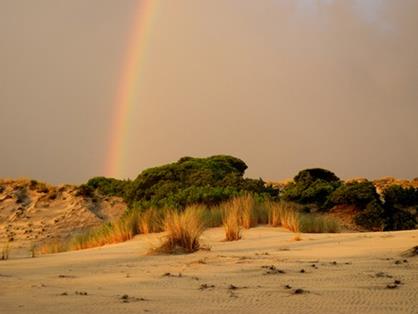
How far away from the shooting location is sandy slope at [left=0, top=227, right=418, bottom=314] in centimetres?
443

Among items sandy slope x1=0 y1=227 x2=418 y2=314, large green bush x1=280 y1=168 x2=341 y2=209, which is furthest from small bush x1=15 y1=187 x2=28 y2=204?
sandy slope x1=0 y1=227 x2=418 y2=314

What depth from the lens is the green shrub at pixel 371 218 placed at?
18781 mm

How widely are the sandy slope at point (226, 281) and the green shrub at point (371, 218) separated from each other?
385 inches

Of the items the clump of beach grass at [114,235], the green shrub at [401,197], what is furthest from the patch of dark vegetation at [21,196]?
the green shrub at [401,197]

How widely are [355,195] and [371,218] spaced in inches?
60.1

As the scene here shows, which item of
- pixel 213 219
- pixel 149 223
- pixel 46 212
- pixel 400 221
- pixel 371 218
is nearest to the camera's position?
pixel 149 223

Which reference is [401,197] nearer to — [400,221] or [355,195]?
[355,195]

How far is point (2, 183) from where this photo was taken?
30688 mm

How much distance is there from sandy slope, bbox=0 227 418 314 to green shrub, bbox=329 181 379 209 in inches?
441

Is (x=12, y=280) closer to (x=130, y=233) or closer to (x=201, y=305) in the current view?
(x=201, y=305)

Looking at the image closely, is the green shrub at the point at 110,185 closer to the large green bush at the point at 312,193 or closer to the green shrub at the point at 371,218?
the large green bush at the point at 312,193

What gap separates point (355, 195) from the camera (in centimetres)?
2041

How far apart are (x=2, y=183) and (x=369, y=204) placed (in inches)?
758

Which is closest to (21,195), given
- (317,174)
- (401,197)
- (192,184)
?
(192,184)
